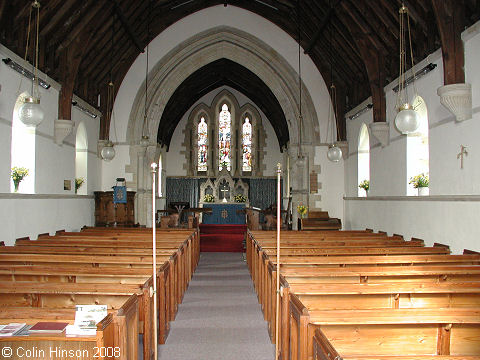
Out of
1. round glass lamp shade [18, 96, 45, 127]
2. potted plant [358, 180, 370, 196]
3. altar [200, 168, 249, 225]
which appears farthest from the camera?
altar [200, 168, 249, 225]

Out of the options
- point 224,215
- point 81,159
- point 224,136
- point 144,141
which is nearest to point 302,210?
point 144,141

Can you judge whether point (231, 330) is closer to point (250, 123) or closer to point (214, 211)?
point (214, 211)

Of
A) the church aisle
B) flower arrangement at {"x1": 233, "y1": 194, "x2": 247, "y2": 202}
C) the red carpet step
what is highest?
flower arrangement at {"x1": 233, "y1": 194, "x2": 247, "y2": 202}

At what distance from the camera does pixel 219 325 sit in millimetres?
4719

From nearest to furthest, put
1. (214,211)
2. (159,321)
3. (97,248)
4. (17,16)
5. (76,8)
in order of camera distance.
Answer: (159,321), (97,248), (17,16), (76,8), (214,211)

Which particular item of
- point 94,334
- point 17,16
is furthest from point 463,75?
point 17,16

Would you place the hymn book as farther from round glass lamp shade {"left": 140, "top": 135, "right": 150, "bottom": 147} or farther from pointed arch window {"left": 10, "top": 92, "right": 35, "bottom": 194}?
round glass lamp shade {"left": 140, "top": 135, "right": 150, "bottom": 147}

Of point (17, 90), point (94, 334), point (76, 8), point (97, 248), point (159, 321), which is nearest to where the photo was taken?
point (94, 334)

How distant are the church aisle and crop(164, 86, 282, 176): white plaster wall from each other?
40.5ft

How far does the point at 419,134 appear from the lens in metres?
8.26

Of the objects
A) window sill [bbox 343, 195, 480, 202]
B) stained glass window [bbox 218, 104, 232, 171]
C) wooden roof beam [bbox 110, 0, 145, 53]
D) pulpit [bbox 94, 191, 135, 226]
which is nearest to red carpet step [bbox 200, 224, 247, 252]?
pulpit [bbox 94, 191, 135, 226]

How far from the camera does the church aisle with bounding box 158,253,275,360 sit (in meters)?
3.90

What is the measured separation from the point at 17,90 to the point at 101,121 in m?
4.65

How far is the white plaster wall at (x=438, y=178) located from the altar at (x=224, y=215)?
664cm
